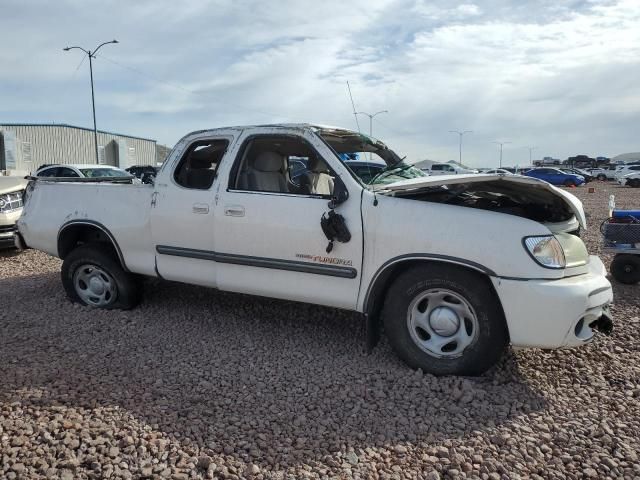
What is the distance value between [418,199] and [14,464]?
299 cm

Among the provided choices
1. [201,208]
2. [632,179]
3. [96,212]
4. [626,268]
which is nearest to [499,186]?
[201,208]

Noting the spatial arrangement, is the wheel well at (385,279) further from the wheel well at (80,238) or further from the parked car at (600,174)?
the parked car at (600,174)

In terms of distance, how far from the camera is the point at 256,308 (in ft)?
17.7

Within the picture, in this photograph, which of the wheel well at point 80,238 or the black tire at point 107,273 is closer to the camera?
the black tire at point 107,273

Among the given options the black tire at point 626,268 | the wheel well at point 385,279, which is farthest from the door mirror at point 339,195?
the black tire at point 626,268

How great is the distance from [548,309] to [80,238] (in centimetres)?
456

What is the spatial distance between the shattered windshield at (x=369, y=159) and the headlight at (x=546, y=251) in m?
1.26

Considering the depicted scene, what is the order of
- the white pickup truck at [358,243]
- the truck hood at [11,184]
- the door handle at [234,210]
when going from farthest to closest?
the truck hood at [11,184]
the door handle at [234,210]
the white pickup truck at [358,243]

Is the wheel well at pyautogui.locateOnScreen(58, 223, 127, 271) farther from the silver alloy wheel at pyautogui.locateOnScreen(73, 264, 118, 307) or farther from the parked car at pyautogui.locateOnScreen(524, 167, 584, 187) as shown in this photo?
the parked car at pyautogui.locateOnScreen(524, 167, 584, 187)

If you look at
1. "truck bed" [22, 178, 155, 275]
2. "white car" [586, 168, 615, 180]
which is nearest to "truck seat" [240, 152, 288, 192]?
"truck bed" [22, 178, 155, 275]

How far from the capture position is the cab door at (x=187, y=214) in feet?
14.9

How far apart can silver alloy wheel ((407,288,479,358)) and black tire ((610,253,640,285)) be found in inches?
153

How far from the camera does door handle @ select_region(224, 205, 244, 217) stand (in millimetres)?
4344

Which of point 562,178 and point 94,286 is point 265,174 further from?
point 562,178
